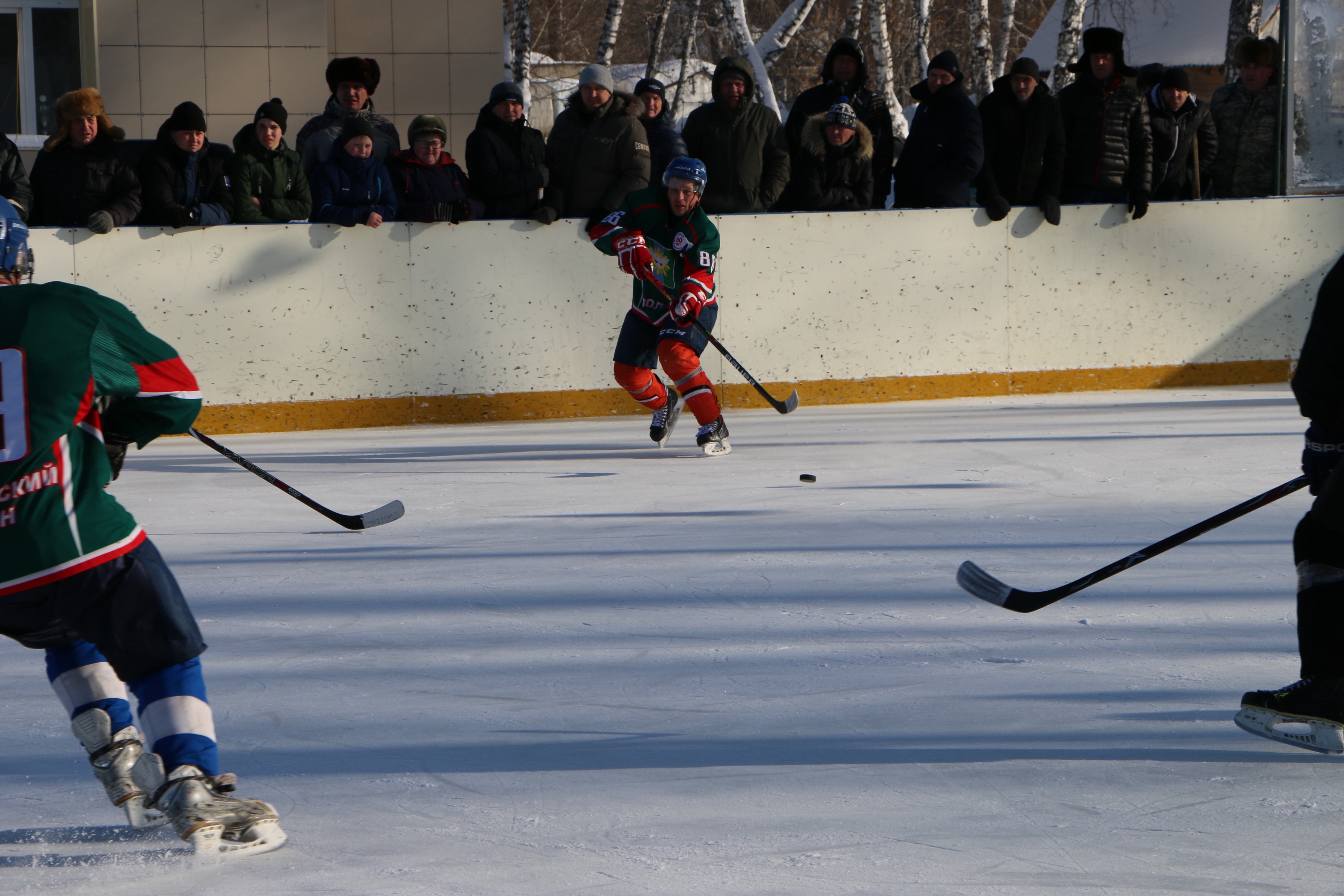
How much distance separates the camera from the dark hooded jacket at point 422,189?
23.8 feet

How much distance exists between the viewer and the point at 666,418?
20.8 feet

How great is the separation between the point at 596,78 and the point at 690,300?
5.92 feet

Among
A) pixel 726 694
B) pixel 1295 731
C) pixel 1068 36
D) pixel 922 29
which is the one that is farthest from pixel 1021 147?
pixel 922 29

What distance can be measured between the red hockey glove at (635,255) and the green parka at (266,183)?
6.27ft

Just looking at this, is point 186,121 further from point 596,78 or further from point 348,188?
point 596,78

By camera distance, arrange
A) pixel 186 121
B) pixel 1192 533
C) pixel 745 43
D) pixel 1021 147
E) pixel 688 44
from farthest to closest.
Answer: pixel 688 44 → pixel 745 43 → pixel 1021 147 → pixel 186 121 → pixel 1192 533

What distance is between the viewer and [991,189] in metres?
7.83

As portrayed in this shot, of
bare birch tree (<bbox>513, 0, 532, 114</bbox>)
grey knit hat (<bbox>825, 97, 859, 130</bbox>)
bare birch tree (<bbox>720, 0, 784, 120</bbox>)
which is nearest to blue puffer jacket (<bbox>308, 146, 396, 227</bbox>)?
grey knit hat (<bbox>825, 97, 859, 130</bbox>)

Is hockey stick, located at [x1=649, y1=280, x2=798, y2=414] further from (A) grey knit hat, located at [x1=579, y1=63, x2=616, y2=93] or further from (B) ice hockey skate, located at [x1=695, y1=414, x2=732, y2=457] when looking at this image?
(A) grey knit hat, located at [x1=579, y1=63, x2=616, y2=93]

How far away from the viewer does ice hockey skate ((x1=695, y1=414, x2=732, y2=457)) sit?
20.3 feet

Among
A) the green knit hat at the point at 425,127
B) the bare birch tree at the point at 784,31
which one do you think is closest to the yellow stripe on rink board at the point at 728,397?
the green knit hat at the point at 425,127

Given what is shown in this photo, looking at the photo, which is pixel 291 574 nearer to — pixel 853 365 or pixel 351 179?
pixel 351 179

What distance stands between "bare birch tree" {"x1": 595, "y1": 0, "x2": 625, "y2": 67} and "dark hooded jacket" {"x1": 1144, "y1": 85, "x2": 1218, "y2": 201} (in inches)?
342

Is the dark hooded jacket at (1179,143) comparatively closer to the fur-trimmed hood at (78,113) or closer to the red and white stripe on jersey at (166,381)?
the fur-trimmed hood at (78,113)
